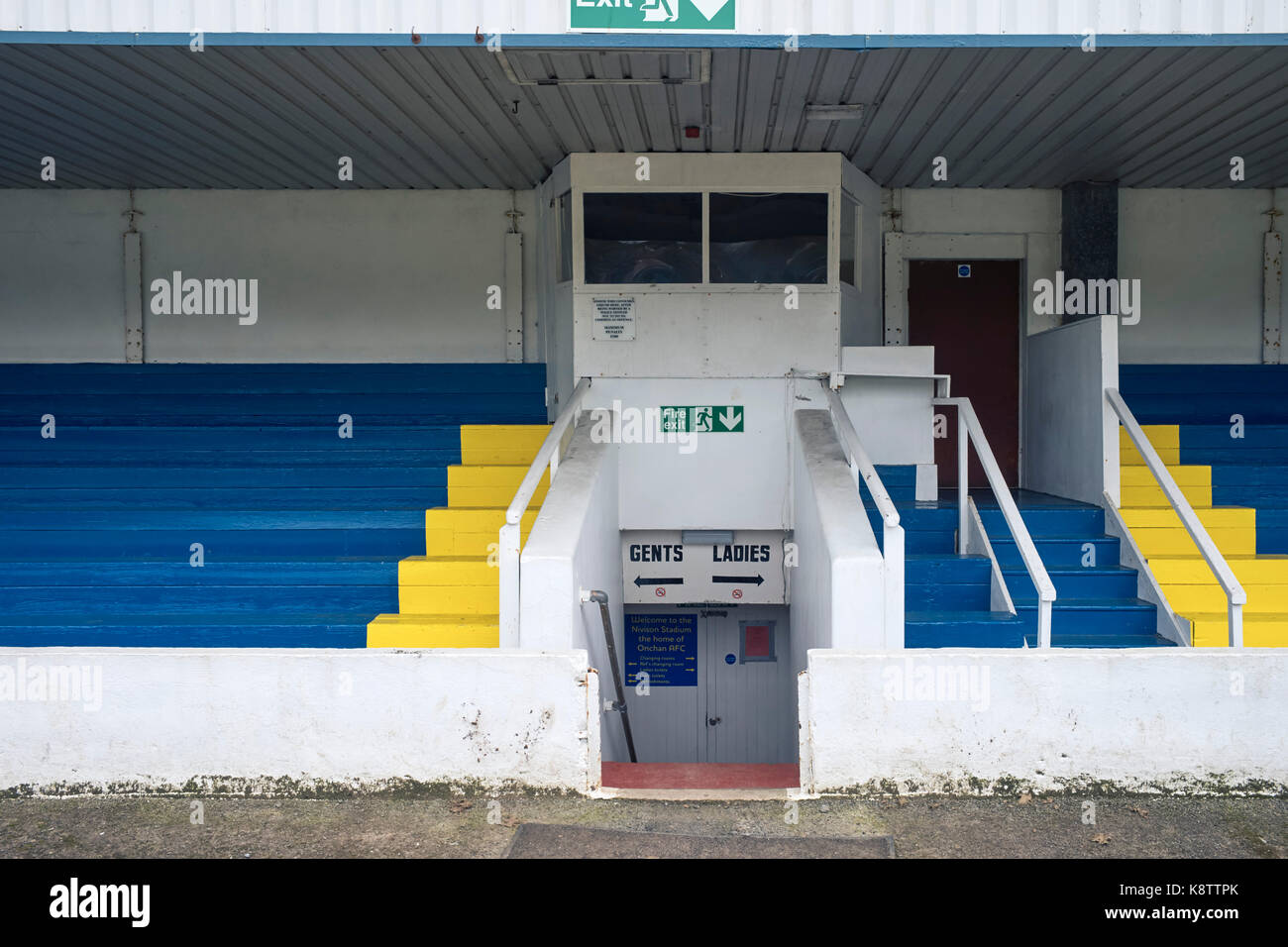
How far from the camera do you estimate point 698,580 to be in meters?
8.05

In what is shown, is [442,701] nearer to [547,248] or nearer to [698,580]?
[698,580]

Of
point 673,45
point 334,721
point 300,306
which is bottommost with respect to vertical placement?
point 334,721

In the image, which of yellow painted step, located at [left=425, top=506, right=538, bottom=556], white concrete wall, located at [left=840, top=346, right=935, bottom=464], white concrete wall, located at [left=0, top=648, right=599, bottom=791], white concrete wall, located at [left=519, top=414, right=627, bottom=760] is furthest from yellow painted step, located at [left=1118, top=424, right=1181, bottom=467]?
white concrete wall, located at [left=0, top=648, right=599, bottom=791]

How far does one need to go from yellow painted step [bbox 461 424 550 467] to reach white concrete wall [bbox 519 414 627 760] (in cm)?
73

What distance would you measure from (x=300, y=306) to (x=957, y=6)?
6.33m

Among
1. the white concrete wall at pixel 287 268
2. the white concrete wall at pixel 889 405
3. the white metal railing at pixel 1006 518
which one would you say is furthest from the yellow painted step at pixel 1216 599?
the white concrete wall at pixel 287 268

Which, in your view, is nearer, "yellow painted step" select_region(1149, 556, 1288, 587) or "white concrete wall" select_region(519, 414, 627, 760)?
"white concrete wall" select_region(519, 414, 627, 760)

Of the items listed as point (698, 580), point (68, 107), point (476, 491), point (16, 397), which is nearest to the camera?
point (68, 107)

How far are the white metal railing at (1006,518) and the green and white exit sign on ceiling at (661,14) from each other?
113 inches

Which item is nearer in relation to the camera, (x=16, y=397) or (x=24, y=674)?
(x=24, y=674)

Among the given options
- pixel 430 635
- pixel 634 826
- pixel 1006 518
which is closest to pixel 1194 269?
pixel 1006 518

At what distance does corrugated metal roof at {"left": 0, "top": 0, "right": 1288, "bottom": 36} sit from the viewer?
17.3 feet

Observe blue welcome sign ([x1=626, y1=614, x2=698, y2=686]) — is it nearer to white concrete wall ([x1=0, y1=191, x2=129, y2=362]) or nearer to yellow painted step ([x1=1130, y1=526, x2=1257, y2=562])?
yellow painted step ([x1=1130, y1=526, x2=1257, y2=562])

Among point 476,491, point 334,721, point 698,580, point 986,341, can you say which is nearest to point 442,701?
point 334,721
